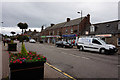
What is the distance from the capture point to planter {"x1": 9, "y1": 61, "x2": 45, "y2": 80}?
3215 mm

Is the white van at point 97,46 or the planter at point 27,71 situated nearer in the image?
the planter at point 27,71

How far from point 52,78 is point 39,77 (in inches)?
24.9

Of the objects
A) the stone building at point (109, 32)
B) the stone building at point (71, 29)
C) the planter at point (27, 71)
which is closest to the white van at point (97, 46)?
the stone building at point (109, 32)

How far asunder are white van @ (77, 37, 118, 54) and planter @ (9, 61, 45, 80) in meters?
10.9

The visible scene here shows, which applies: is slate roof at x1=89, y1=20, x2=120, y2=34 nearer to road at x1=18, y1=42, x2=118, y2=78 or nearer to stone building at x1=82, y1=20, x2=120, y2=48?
stone building at x1=82, y1=20, x2=120, y2=48

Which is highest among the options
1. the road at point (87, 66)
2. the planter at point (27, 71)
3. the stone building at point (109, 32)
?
the stone building at point (109, 32)

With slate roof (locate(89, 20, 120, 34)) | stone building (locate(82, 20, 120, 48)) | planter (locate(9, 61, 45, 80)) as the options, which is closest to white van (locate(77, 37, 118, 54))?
Answer: stone building (locate(82, 20, 120, 48))

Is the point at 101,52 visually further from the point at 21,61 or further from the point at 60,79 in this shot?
the point at 21,61

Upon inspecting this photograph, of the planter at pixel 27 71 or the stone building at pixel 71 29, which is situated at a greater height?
the stone building at pixel 71 29

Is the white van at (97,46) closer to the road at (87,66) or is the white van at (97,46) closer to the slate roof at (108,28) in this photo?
the road at (87,66)

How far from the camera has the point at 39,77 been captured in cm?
371

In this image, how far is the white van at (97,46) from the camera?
1221 centimetres

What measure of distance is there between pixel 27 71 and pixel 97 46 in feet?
38.1

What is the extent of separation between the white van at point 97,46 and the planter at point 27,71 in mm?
10900
